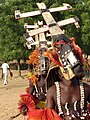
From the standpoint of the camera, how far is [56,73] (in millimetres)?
4219

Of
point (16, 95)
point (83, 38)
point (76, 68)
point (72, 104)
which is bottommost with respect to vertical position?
point (72, 104)

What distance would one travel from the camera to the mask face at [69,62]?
3.79 metres

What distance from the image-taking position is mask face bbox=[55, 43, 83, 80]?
12.4ft

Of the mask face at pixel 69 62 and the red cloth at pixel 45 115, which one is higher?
the mask face at pixel 69 62

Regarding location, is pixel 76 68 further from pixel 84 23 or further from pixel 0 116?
pixel 84 23

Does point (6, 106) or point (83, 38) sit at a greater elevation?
point (83, 38)

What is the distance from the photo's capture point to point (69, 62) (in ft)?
12.5

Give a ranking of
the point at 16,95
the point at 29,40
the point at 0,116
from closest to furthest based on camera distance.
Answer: the point at 29,40
the point at 0,116
the point at 16,95

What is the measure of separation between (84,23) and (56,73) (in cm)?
2273

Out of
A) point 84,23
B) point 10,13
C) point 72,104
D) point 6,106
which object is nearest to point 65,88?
point 72,104

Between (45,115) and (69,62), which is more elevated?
(69,62)

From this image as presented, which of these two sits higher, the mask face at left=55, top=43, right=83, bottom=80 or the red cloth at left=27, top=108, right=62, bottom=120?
the mask face at left=55, top=43, right=83, bottom=80

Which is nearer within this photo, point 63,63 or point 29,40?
point 63,63

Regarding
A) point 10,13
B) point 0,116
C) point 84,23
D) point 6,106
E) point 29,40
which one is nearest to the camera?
point 29,40
